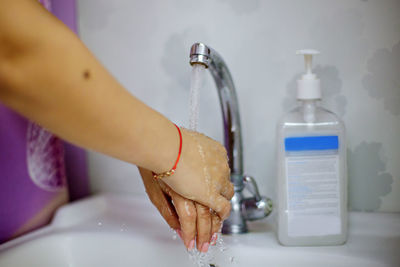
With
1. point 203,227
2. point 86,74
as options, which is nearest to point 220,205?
point 203,227

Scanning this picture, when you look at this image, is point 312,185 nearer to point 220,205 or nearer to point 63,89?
point 220,205

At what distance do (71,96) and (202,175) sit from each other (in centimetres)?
20

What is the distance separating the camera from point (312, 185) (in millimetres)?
553

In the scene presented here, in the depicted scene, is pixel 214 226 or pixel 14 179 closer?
pixel 214 226

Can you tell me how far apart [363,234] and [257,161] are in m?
0.20

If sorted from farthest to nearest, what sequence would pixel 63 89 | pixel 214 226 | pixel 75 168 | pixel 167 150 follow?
pixel 75 168 → pixel 214 226 → pixel 167 150 → pixel 63 89

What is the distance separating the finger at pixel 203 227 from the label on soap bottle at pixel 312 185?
0.39 feet

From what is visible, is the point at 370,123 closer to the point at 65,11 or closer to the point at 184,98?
the point at 184,98

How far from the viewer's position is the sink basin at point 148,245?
0.55 meters

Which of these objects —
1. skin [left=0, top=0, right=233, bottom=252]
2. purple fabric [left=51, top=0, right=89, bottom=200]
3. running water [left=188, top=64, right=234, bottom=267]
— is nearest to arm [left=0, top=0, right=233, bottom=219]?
skin [left=0, top=0, right=233, bottom=252]

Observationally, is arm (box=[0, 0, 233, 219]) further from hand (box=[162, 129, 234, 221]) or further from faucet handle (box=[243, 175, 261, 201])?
faucet handle (box=[243, 175, 261, 201])

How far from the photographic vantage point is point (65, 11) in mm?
774

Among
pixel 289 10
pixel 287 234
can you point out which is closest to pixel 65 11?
pixel 289 10

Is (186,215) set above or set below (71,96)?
below
